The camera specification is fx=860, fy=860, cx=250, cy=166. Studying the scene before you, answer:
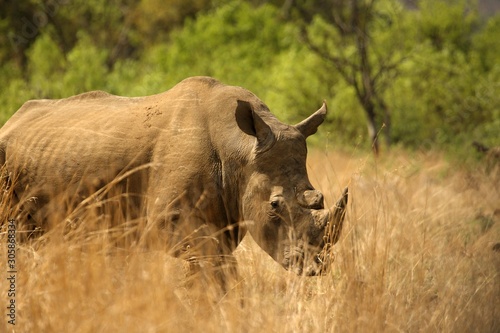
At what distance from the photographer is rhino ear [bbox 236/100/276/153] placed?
5188mm

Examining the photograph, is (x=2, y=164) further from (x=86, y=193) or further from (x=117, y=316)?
(x=117, y=316)

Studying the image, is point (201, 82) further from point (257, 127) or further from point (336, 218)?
point (336, 218)

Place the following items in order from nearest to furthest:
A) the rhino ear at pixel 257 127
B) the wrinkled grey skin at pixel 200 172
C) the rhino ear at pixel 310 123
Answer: the wrinkled grey skin at pixel 200 172 → the rhino ear at pixel 257 127 → the rhino ear at pixel 310 123

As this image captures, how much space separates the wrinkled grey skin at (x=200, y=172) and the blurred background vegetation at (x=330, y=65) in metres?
5.29

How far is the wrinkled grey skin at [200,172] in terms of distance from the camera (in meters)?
5.07

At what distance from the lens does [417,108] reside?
16.6m

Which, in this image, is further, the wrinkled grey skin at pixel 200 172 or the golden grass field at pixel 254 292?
the wrinkled grey skin at pixel 200 172

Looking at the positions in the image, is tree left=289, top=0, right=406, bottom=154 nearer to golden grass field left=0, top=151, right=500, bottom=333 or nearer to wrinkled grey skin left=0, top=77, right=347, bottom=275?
golden grass field left=0, top=151, right=500, bottom=333

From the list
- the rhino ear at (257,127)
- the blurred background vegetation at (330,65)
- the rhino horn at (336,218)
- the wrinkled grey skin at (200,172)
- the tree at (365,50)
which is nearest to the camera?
the rhino horn at (336,218)

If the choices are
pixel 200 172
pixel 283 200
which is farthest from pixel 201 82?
pixel 283 200

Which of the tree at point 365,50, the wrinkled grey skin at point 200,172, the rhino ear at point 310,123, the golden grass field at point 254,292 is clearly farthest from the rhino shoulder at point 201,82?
the tree at point 365,50

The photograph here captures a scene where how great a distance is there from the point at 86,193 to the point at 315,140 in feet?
30.6

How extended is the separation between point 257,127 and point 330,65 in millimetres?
11192

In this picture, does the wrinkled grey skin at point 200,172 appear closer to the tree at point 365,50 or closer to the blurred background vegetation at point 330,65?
the blurred background vegetation at point 330,65
